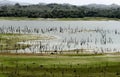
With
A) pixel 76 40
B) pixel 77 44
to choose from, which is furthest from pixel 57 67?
pixel 76 40

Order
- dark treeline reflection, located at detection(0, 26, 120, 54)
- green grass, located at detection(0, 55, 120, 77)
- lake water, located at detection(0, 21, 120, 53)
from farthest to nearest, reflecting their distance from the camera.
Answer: lake water, located at detection(0, 21, 120, 53)
dark treeline reflection, located at detection(0, 26, 120, 54)
green grass, located at detection(0, 55, 120, 77)

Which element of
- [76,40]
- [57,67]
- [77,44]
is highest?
[57,67]

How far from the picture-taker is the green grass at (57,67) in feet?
157

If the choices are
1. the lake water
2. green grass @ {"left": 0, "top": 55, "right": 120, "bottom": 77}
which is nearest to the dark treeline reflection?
the lake water

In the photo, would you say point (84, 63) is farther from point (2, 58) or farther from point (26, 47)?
point (26, 47)

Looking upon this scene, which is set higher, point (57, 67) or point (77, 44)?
point (57, 67)

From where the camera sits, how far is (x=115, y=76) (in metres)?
47.2

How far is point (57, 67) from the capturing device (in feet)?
173

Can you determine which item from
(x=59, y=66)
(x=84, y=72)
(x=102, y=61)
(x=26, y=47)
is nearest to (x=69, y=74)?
(x=84, y=72)

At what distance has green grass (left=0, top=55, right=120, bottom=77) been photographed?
157 ft

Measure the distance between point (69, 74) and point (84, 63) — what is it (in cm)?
948

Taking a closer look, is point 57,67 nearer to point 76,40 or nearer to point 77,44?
point 77,44

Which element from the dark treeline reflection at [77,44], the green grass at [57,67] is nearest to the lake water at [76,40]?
the dark treeline reflection at [77,44]

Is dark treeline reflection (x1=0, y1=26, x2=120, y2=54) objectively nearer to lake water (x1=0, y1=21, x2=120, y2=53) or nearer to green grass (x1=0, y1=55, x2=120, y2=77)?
lake water (x1=0, y1=21, x2=120, y2=53)
